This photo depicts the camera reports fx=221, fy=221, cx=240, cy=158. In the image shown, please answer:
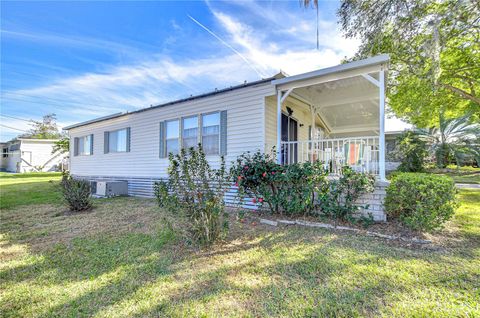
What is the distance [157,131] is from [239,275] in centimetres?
711

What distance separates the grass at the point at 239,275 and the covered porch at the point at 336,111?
2104mm

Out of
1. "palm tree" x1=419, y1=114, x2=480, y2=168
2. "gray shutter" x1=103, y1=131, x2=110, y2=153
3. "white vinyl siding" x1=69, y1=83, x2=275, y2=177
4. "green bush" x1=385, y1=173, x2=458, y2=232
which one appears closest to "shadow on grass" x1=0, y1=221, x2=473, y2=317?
"green bush" x1=385, y1=173, x2=458, y2=232

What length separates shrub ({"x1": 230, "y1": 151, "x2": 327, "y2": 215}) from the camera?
4.75 meters

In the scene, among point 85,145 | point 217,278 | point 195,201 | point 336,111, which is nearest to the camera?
point 217,278

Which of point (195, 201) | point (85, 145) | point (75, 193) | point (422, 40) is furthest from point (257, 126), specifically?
point (85, 145)

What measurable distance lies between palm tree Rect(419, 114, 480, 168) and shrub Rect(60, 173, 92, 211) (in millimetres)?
19019

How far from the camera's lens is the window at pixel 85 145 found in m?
11.5

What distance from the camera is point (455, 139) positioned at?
13.9 metres

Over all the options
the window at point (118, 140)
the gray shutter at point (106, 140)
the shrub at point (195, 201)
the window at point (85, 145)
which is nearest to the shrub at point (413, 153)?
the shrub at point (195, 201)

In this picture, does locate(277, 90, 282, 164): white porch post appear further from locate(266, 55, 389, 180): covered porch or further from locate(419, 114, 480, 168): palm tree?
locate(419, 114, 480, 168): palm tree

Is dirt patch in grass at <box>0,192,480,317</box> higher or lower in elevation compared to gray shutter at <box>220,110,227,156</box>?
lower

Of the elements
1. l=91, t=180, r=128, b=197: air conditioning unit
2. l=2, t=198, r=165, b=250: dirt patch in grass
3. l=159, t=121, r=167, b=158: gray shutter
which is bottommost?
l=2, t=198, r=165, b=250: dirt patch in grass

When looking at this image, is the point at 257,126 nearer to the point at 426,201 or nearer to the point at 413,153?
the point at 426,201

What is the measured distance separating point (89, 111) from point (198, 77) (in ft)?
86.6
